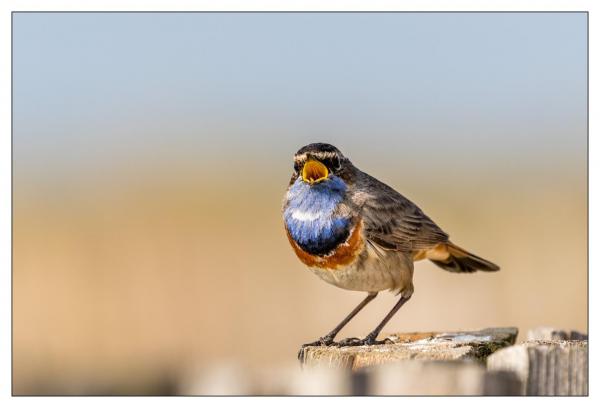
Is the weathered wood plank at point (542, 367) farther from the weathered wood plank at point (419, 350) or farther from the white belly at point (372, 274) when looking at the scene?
the white belly at point (372, 274)

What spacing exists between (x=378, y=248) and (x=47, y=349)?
4177mm

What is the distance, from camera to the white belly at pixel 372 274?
6406 millimetres

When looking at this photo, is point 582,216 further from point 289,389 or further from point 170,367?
point 289,389

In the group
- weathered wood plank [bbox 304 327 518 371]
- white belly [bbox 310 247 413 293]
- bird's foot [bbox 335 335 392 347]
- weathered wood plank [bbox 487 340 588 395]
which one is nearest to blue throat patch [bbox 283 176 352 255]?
white belly [bbox 310 247 413 293]

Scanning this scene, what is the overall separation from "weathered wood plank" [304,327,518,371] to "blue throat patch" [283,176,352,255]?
708mm

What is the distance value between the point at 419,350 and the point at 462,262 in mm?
2471

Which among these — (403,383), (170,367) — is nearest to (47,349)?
(170,367)

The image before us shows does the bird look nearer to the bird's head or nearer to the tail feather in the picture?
the bird's head

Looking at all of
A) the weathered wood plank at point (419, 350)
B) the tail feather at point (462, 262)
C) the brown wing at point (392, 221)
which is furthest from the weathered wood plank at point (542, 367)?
the tail feather at point (462, 262)

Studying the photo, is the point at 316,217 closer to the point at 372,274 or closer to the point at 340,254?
the point at 340,254

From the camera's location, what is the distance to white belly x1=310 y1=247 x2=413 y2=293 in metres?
Answer: 6.41

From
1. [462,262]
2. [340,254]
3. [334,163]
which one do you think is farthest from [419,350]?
[462,262]

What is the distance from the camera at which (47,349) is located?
9445 millimetres

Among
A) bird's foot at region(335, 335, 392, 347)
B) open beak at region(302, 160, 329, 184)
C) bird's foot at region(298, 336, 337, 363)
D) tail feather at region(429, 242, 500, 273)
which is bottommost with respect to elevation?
bird's foot at region(298, 336, 337, 363)
